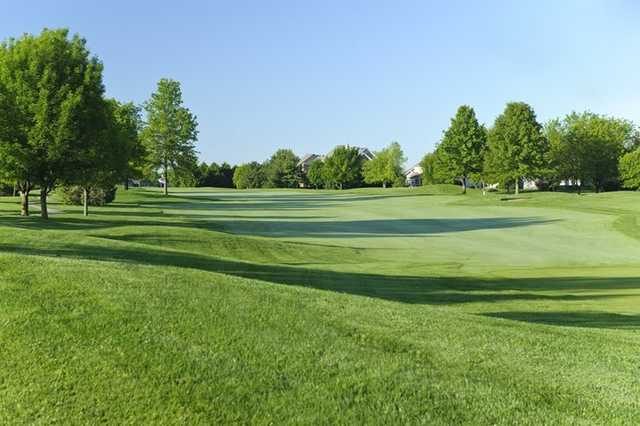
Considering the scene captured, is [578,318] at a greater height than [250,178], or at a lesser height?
lesser

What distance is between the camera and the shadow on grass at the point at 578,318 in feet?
35.7

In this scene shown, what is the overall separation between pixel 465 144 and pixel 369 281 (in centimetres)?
7451

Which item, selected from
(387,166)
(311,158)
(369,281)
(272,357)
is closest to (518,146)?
(387,166)

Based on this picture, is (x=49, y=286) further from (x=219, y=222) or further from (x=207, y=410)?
(x=219, y=222)

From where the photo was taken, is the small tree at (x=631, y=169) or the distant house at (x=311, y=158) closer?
the small tree at (x=631, y=169)

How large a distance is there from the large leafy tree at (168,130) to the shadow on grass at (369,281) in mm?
56686

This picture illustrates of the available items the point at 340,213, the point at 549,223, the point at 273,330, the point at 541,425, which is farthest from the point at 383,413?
the point at 340,213

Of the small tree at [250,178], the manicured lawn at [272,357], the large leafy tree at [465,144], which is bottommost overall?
the manicured lawn at [272,357]

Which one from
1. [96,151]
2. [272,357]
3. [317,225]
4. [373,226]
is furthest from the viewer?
[317,225]

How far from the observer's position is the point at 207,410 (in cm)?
406

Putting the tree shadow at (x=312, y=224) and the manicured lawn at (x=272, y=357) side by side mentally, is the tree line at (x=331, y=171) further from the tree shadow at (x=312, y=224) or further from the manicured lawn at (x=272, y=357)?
the manicured lawn at (x=272, y=357)

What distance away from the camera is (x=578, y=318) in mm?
11672

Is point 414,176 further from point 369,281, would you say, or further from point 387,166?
point 369,281

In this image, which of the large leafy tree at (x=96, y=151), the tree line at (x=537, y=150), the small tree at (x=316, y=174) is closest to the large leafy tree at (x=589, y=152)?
the tree line at (x=537, y=150)
